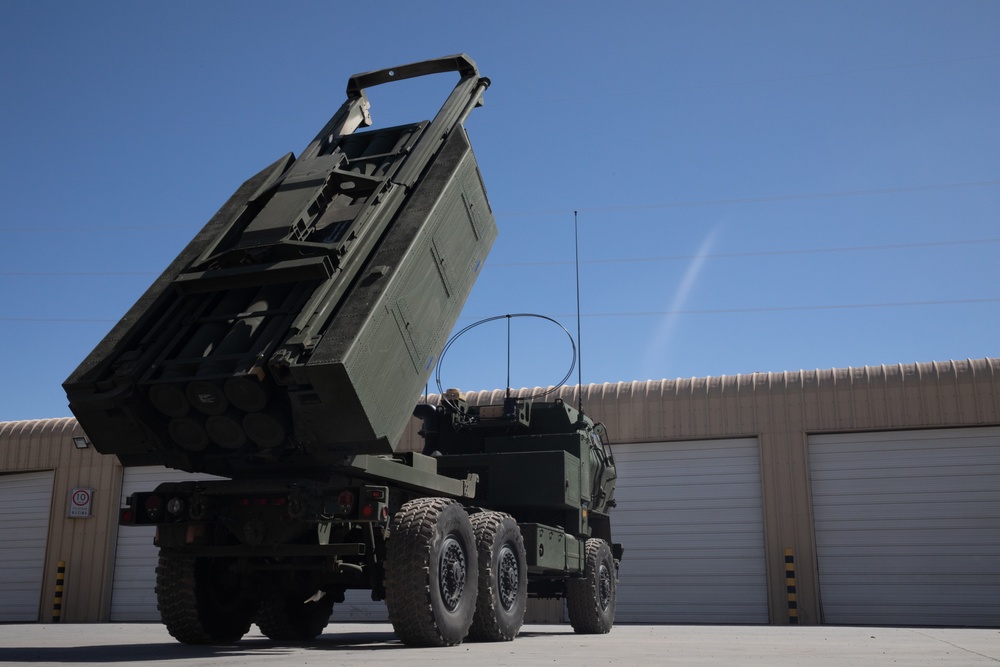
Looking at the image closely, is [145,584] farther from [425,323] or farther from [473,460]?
[425,323]

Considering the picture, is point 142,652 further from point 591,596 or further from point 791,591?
point 791,591

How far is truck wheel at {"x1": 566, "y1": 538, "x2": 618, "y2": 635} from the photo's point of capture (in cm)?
1188

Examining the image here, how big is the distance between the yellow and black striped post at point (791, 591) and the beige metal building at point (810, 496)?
3cm

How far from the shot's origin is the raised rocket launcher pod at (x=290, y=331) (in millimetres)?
6988

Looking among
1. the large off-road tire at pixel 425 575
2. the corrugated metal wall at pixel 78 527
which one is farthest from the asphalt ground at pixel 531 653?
the corrugated metal wall at pixel 78 527

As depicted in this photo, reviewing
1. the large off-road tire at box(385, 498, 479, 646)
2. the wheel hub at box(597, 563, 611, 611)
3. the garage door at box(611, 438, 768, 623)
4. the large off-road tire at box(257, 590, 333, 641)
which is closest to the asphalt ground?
the large off-road tire at box(385, 498, 479, 646)

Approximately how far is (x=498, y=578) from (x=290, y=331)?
3323 mm

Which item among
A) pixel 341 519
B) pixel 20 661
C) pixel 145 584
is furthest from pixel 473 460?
pixel 145 584

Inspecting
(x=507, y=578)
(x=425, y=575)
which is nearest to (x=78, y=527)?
(x=507, y=578)

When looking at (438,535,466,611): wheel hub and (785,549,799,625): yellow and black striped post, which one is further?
(785,549,799,625): yellow and black striped post

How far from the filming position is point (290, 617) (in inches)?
408

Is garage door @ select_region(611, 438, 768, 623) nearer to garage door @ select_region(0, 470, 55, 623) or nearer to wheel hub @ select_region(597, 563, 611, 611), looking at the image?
wheel hub @ select_region(597, 563, 611, 611)

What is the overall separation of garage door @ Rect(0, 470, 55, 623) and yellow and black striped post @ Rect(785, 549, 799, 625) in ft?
55.8

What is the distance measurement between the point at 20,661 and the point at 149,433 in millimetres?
1823
